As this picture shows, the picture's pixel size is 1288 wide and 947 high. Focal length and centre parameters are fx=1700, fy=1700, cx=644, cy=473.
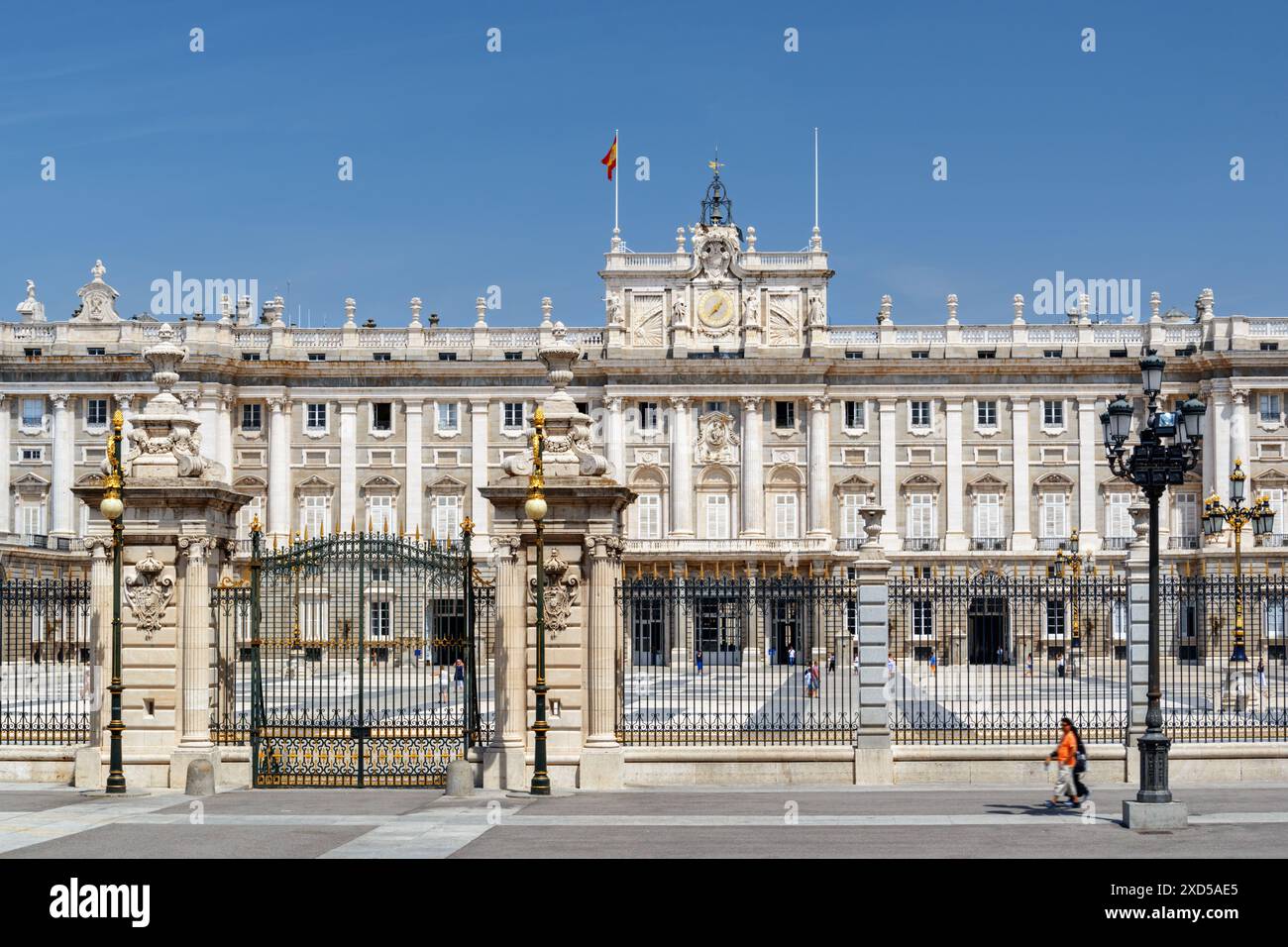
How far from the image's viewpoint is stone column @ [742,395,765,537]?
80.7m

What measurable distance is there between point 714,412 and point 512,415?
32.0 ft

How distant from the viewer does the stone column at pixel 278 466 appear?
8188 cm

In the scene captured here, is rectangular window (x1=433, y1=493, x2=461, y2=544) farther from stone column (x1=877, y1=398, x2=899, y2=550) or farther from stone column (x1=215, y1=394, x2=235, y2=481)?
stone column (x1=877, y1=398, x2=899, y2=550)

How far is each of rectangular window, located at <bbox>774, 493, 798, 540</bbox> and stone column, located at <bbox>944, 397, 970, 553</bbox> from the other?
23.9 feet

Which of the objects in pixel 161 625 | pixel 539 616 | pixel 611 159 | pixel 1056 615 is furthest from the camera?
pixel 611 159

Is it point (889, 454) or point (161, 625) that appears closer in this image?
point (161, 625)

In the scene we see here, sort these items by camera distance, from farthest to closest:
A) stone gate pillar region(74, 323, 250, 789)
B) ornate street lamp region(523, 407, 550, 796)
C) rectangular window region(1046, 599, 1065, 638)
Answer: rectangular window region(1046, 599, 1065, 638) → stone gate pillar region(74, 323, 250, 789) → ornate street lamp region(523, 407, 550, 796)

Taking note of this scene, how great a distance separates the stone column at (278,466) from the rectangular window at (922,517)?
2991 cm

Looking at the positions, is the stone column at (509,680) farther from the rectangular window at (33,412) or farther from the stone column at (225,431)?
the rectangular window at (33,412)

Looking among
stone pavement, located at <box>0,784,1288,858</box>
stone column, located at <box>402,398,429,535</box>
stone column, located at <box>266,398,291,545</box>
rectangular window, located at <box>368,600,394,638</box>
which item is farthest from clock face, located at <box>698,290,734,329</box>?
stone pavement, located at <box>0,784,1288,858</box>

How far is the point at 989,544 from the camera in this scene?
80.5 metres

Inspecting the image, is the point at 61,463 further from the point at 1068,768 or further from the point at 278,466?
the point at 1068,768

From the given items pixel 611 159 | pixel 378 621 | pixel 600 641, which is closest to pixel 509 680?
pixel 600 641

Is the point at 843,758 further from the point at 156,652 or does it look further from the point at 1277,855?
the point at 156,652
